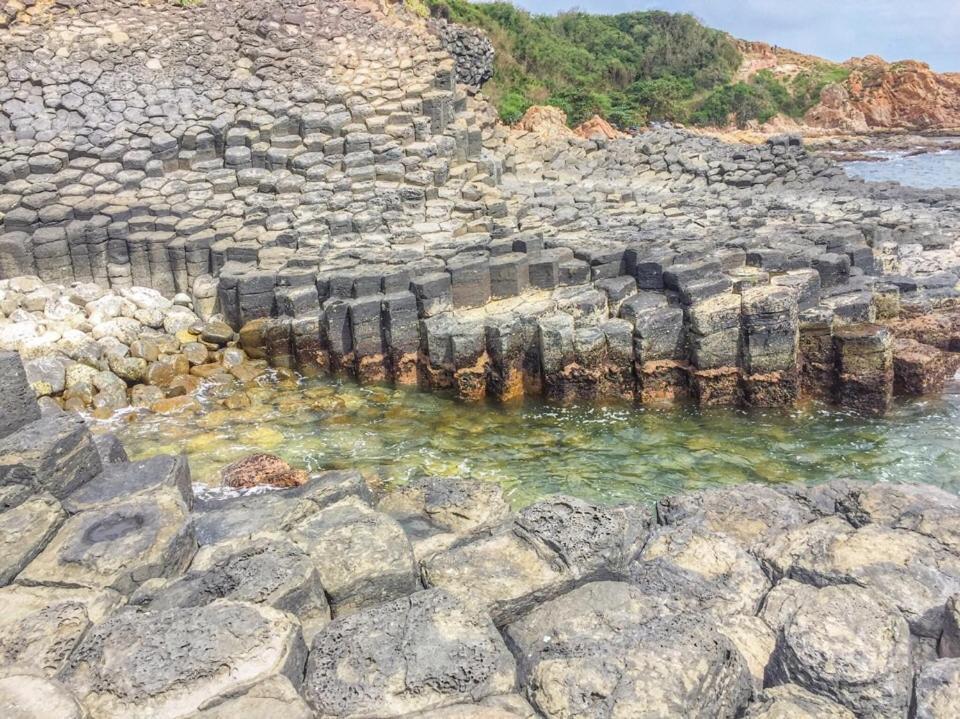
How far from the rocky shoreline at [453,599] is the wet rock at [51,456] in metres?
0.02

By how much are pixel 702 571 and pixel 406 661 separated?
229cm

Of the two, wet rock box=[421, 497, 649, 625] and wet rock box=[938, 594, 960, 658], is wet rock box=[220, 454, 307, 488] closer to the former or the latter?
wet rock box=[421, 497, 649, 625]

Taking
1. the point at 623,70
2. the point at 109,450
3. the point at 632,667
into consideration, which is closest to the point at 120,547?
the point at 109,450

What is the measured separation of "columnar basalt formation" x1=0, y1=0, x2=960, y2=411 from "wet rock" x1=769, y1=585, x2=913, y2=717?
274 inches

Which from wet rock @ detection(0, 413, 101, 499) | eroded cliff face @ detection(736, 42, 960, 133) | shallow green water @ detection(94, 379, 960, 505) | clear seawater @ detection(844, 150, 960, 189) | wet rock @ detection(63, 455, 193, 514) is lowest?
shallow green water @ detection(94, 379, 960, 505)

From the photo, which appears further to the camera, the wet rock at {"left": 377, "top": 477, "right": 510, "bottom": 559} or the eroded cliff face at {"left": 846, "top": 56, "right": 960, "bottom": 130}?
the eroded cliff face at {"left": 846, "top": 56, "right": 960, "bottom": 130}

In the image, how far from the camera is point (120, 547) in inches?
203

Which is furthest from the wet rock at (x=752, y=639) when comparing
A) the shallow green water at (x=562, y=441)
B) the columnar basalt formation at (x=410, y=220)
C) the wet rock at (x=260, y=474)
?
the columnar basalt formation at (x=410, y=220)

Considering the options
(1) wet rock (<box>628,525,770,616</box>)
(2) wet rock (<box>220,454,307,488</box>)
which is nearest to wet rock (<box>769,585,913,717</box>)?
(1) wet rock (<box>628,525,770,616</box>)

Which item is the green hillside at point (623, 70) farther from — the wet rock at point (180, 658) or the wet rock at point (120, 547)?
the wet rock at point (180, 658)

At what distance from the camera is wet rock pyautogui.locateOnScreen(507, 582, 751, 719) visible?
12.4 ft

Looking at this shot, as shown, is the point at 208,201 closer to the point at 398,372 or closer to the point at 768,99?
the point at 398,372

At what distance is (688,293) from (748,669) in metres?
7.64

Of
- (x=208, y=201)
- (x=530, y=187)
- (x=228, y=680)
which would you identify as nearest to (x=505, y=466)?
(x=228, y=680)
